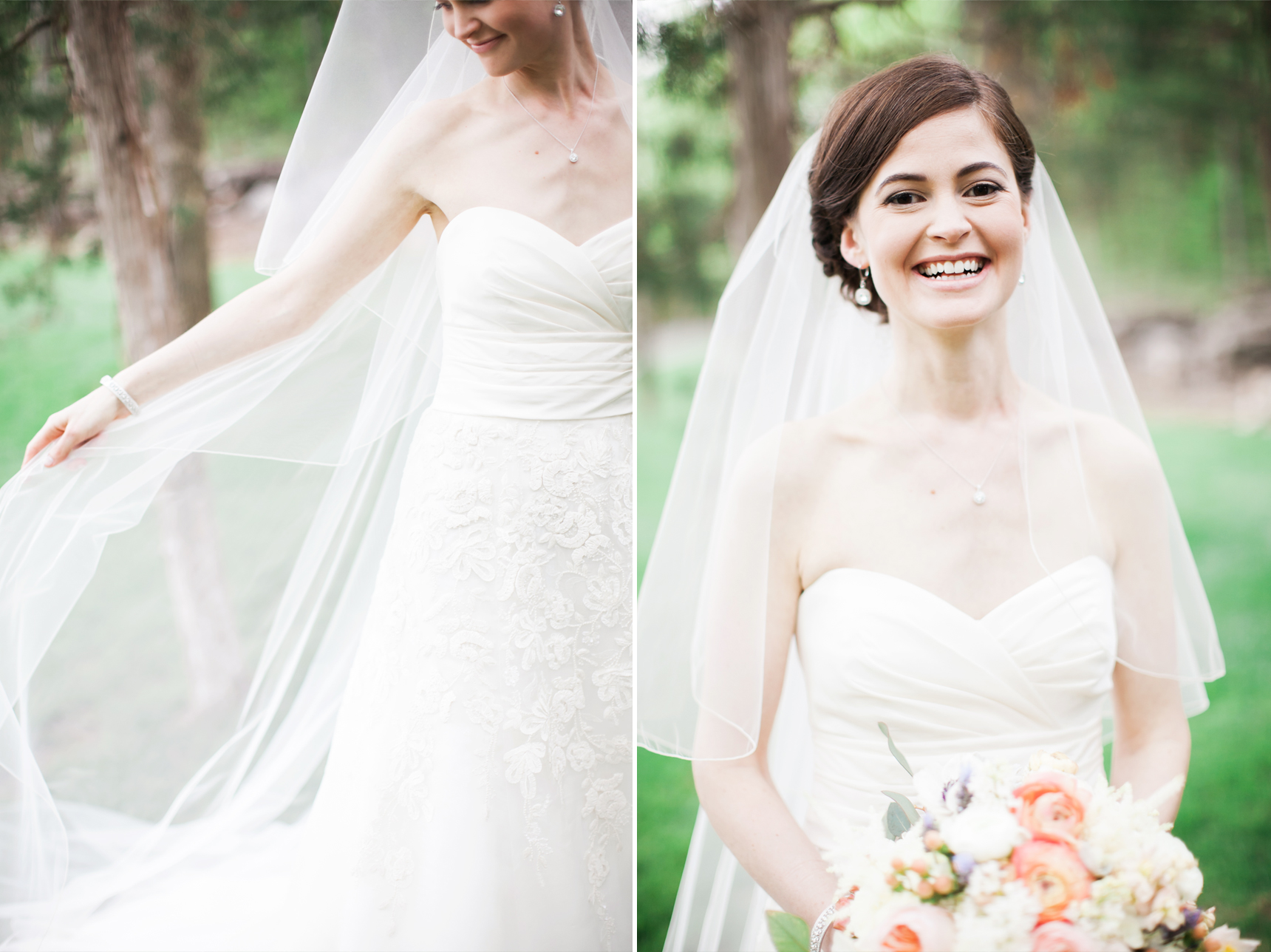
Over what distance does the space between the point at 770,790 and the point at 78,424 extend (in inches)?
52.9

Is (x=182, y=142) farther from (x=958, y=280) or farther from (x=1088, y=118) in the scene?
(x=1088, y=118)

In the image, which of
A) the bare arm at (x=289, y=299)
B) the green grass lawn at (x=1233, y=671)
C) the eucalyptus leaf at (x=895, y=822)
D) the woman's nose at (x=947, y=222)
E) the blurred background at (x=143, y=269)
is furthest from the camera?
the blurred background at (x=143, y=269)

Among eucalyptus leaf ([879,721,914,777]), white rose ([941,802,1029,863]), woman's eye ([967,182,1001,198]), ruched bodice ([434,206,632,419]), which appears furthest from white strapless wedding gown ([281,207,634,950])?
white rose ([941,802,1029,863])

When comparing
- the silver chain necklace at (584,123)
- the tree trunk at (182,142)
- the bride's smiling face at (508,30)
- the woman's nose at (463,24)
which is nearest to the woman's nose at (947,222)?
the silver chain necklace at (584,123)

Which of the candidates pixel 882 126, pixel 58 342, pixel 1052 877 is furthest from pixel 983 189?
pixel 58 342

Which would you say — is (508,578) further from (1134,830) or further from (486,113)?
(1134,830)

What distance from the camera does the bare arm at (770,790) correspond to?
1381mm

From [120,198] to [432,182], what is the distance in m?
0.94

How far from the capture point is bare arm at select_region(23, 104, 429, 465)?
1.54 meters

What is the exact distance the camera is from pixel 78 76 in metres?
1.91

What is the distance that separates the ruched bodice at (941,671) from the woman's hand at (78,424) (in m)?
1.25

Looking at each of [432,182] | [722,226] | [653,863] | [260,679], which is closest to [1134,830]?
[653,863]

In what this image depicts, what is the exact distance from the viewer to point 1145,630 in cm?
145

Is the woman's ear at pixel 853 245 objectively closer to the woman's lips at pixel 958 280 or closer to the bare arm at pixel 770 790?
the woman's lips at pixel 958 280
